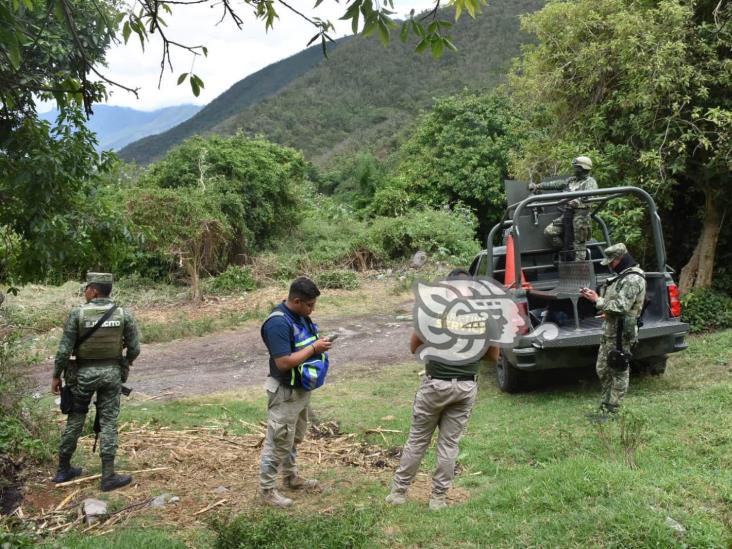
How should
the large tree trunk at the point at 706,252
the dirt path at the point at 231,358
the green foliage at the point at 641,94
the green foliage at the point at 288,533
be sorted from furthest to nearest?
the large tree trunk at the point at 706,252 < the dirt path at the point at 231,358 < the green foliage at the point at 641,94 < the green foliage at the point at 288,533

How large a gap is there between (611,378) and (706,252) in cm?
558

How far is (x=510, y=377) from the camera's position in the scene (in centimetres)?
775

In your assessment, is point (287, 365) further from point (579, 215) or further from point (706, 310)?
point (706, 310)

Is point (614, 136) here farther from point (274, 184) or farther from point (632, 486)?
point (274, 184)

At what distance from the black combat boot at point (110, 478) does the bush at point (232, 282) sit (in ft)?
38.9

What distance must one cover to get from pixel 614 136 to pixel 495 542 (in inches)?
354

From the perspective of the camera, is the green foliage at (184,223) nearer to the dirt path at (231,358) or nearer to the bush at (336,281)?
the bush at (336,281)

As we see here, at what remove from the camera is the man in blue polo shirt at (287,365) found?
458 centimetres

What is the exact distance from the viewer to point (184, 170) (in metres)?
19.8

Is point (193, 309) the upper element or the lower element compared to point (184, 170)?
lower

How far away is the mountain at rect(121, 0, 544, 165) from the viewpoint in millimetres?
48562

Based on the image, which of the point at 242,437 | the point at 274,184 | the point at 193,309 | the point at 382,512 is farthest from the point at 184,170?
the point at 382,512

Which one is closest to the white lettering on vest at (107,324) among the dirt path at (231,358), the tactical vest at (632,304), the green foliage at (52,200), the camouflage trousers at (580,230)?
the green foliage at (52,200)

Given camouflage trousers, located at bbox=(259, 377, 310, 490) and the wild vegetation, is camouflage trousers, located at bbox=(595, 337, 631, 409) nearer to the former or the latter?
the wild vegetation
